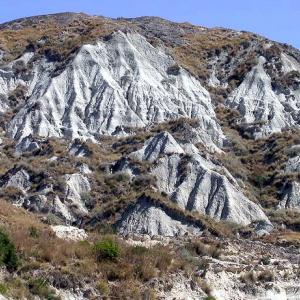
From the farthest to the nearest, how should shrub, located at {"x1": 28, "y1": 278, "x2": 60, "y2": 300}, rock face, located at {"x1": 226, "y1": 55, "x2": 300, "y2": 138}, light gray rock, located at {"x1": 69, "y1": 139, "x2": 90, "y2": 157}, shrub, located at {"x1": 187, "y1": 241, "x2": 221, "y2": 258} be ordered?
rock face, located at {"x1": 226, "y1": 55, "x2": 300, "y2": 138}, light gray rock, located at {"x1": 69, "y1": 139, "x2": 90, "y2": 157}, shrub, located at {"x1": 187, "y1": 241, "x2": 221, "y2": 258}, shrub, located at {"x1": 28, "y1": 278, "x2": 60, "y2": 300}

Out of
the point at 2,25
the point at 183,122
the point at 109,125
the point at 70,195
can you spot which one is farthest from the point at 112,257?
the point at 2,25

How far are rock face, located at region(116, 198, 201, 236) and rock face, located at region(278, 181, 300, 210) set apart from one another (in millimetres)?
11667

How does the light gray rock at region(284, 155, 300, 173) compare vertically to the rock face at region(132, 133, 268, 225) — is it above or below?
above

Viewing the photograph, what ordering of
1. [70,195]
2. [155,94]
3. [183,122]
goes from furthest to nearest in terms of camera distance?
1. [155,94]
2. [183,122]
3. [70,195]

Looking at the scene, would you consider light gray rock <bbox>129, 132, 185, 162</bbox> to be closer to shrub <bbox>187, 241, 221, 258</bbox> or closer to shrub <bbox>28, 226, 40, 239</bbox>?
shrub <bbox>187, 241, 221, 258</bbox>

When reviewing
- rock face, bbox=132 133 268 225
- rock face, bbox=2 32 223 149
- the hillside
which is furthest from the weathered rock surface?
rock face, bbox=2 32 223 149

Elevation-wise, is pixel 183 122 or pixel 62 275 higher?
pixel 183 122

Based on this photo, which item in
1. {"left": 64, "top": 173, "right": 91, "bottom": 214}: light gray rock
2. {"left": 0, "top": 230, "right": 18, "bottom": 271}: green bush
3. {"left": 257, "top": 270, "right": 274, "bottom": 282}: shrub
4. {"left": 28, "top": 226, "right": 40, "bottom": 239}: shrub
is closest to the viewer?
{"left": 0, "top": 230, "right": 18, "bottom": 271}: green bush

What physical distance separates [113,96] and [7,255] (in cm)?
5091

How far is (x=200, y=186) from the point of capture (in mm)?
49656

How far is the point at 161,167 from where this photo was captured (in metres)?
52.2

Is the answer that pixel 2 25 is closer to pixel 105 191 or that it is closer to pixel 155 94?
pixel 155 94

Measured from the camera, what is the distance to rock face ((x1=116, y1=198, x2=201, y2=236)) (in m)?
42.9

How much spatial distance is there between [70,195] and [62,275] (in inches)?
1149
